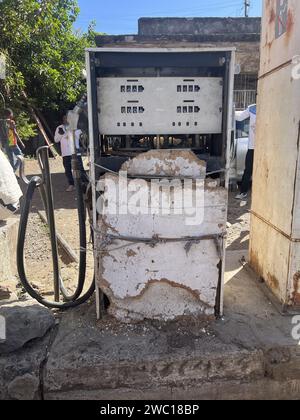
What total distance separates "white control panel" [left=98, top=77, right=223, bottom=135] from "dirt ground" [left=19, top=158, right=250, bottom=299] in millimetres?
1289

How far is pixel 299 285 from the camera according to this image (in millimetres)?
2588

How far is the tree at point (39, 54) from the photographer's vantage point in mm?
10336

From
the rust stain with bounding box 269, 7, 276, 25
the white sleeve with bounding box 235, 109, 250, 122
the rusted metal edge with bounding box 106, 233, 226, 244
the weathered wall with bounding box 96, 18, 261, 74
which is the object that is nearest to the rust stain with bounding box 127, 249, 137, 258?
the rusted metal edge with bounding box 106, 233, 226, 244

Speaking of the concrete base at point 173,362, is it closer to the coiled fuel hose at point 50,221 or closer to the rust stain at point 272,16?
the coiled fuel hose at point 50,221

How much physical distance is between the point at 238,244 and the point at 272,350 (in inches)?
100

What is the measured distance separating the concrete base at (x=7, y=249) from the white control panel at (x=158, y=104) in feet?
6.57

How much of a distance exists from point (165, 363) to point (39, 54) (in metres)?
11.5

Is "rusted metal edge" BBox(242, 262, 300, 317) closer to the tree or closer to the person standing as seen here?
the person standing

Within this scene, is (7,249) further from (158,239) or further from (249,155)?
(249,155)

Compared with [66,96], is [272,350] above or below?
below

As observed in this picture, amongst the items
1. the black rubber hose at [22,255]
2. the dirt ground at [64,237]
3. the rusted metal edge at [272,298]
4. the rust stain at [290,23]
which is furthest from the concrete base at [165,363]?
the rust stain at [290,23]

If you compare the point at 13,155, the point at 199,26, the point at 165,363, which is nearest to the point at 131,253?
the point at 165,363
